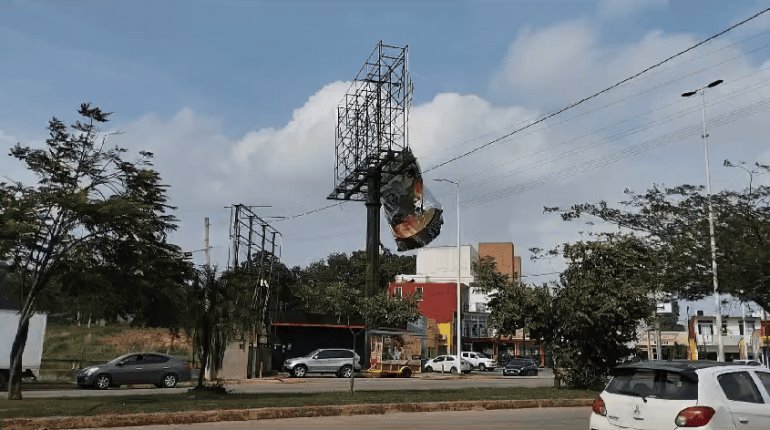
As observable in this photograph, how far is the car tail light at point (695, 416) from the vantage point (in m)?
7.66

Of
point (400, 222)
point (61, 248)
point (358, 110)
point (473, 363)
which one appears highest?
point (358, 110)

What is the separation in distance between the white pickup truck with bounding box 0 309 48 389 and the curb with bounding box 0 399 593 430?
15983mm

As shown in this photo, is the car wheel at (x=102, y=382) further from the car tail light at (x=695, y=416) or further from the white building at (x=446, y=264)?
the white building at (x=446, y=264)

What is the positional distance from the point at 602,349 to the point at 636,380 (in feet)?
50.7

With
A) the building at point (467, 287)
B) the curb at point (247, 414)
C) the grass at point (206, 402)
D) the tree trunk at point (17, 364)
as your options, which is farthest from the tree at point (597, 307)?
the building at point (467, 287)

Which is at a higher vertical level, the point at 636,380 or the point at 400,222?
the point at 400,222

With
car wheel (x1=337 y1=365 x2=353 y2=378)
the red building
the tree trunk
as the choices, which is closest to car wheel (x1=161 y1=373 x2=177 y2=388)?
car wheel (x1=337 y1=365 x2=353 y2=378)

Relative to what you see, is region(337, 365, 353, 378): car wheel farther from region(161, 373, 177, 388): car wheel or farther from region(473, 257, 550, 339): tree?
region(473, 257, 550, 339): tree

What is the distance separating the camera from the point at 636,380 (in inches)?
339

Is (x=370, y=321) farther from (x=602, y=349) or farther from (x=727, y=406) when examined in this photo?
(x=727, y=406)

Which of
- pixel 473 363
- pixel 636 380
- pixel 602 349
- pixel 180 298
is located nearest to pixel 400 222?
pixel 473 363

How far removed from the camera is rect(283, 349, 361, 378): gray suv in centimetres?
3912

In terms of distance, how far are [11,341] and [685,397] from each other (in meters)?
26.6

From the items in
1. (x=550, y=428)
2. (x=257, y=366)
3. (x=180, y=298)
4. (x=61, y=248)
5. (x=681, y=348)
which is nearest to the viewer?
(x=550, y=428)
